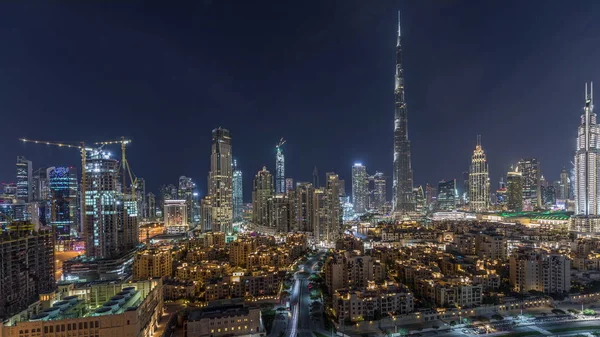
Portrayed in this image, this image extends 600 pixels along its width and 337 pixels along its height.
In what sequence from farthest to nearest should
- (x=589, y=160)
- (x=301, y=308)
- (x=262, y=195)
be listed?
(x=262, y=195)
(x=589, y=160)
(x=301, y=308)

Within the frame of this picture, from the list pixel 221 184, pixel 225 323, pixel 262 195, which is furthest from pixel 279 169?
pixel 225 323

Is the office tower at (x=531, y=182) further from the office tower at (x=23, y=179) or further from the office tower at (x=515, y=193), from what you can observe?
the office tower at (x=23, y=179)

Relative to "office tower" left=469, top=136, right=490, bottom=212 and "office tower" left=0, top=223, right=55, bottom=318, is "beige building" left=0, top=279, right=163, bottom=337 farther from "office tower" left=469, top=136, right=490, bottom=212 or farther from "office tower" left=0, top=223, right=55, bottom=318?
"office tower" left=469, top=136, right=490, bottom=212

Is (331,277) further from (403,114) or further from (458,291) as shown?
(403,114)

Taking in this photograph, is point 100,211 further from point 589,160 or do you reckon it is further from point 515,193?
point 515,193

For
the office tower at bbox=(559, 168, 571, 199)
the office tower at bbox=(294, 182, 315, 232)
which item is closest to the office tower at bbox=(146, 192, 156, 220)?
the office tower at bbox=(294, 182, 315, 232)

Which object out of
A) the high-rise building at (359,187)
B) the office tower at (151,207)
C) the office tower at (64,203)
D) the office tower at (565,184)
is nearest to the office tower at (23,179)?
the office tower at (64,203)
